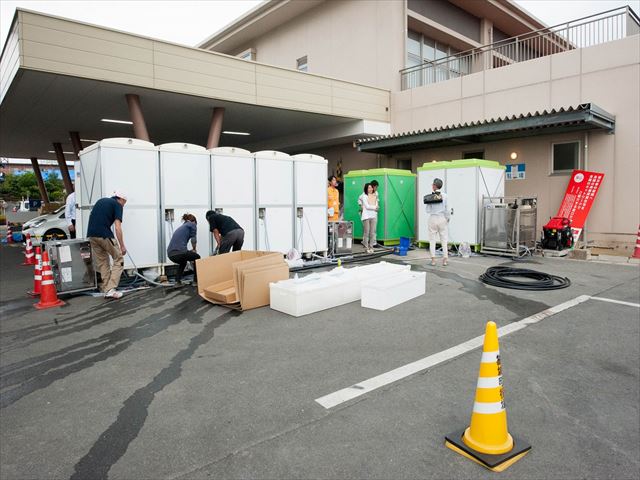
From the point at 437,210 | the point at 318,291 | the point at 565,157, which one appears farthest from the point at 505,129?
the point at 318,291

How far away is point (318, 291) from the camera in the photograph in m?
6.43

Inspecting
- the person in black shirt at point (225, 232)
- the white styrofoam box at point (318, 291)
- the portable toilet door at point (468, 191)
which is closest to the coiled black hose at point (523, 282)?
the white styrofoam box at point (318, 291)

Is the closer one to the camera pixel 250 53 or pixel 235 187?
pixel 235 187

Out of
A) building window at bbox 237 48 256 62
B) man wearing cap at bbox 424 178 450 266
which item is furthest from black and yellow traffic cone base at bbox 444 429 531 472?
building window at bbox 237 48 256 62

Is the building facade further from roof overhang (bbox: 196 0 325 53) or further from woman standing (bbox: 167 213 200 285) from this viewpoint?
woman standing (bbox: 167 213 200 285)

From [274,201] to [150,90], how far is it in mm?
5367

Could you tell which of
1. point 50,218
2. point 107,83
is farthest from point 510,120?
point 50,218

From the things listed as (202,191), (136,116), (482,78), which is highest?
(482,78)

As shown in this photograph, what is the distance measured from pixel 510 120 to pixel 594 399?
10.5 metres

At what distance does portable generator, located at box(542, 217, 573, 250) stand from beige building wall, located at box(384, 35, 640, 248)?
1397 mm

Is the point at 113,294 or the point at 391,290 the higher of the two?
the point at 391,290

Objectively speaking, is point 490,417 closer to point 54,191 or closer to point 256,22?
point 256,22

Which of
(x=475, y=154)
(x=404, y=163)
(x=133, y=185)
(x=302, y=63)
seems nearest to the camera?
(x=133, y=185)

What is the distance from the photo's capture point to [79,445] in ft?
9.84
